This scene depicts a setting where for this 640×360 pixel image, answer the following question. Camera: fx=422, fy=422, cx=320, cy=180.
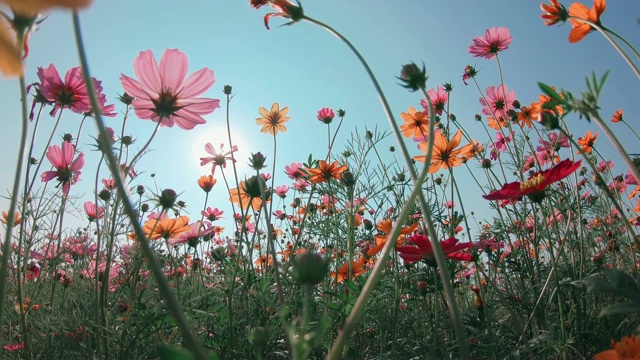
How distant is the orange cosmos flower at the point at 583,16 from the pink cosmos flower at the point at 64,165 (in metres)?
1.61

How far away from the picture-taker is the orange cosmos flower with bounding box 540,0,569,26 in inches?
51.5

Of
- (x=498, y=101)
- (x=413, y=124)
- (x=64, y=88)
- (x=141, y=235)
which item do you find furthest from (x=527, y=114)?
(x=141, y=235)

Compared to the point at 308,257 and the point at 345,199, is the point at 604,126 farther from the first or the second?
the point at 345,199

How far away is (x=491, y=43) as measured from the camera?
2170 mm

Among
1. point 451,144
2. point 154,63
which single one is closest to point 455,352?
point 451,144

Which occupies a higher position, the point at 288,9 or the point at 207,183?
the point at 207,183

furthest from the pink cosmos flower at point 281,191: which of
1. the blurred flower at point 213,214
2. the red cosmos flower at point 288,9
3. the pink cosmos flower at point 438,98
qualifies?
the red cosmos flower at point 288,9

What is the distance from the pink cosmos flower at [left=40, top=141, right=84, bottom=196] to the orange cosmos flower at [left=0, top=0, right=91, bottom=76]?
1.34 metres

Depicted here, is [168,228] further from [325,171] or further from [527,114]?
[527,114]

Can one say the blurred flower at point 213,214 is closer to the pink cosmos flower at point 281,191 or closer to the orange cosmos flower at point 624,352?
the pink cosmos flower at point 281,191

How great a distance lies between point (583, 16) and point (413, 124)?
0.82m

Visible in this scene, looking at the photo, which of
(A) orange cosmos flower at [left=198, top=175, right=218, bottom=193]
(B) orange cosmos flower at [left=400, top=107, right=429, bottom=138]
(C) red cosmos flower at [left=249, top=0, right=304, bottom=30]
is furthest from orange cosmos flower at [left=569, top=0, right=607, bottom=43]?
(A) orange cosmos flower at [left=198, top=175, right=218, bottom=193]

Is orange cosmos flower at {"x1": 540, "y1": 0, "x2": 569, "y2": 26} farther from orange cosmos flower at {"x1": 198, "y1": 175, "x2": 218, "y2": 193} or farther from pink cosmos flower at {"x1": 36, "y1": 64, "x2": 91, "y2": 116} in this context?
orange cosmos flower at {"x1": 198, "y1": 175, "x2": 218, "y2": 193}

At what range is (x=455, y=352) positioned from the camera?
1320 mm
